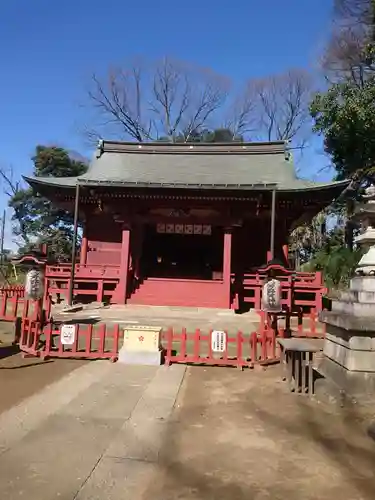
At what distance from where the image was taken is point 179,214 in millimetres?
19359

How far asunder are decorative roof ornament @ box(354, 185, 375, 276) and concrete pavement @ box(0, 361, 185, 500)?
3563 millimetres

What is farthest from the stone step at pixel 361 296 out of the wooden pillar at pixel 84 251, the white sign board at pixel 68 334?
the wooden pillar at pixel 84 251

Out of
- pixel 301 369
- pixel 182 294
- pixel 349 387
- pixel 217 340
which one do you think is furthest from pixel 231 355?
pixel 182 294

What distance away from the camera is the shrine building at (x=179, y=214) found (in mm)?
17422

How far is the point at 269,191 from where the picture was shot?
17203mm

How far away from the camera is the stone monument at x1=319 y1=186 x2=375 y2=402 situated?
5.89 metres

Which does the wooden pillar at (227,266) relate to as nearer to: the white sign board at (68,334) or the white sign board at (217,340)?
the white sign board at (217,340)

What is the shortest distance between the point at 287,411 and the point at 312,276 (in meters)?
11.1

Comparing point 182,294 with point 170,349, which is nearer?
point 170,349

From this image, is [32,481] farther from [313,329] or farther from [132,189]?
[132,189]

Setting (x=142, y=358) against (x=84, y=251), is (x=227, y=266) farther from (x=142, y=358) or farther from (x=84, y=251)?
(x=142, y=358)

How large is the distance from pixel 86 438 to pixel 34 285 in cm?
585

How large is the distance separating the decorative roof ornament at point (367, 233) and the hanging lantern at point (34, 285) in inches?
271

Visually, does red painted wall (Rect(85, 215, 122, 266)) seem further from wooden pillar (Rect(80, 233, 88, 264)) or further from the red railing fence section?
the red railing fence section
